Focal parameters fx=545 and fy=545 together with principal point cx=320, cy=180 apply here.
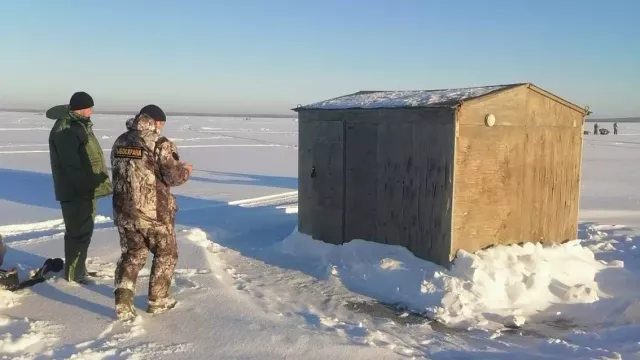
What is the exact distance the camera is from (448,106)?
230 inches

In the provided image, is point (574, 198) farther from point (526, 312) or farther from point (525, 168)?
point (526, 312)

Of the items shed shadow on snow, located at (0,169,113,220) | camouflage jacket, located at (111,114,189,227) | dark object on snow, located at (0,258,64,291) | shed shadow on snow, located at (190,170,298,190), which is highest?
camouflage jacket, located at (111,114,189,227)

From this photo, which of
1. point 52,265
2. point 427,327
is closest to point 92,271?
point 52,265

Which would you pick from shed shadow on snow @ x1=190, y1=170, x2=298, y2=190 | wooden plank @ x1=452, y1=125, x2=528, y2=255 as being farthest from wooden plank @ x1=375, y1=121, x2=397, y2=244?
shed shadow on snow @ x1=190, y1=170, x2=298, y2=190

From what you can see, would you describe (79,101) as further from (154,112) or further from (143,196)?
(143,196)

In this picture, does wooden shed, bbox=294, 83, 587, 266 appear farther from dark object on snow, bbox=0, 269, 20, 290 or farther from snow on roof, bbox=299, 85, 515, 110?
dark object on snow, bbox=0, 269, 20, 290

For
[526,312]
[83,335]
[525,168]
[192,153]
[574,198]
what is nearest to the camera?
[83,335]

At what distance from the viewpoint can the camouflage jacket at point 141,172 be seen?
14.1 feet

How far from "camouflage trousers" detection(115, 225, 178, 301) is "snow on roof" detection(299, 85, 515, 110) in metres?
3.24

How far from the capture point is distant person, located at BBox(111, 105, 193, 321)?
14.1 feet

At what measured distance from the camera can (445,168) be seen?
6.02 metres

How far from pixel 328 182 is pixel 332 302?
2.50 meters

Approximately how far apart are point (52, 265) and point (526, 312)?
4729 mm

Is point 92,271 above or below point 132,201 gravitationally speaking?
below
